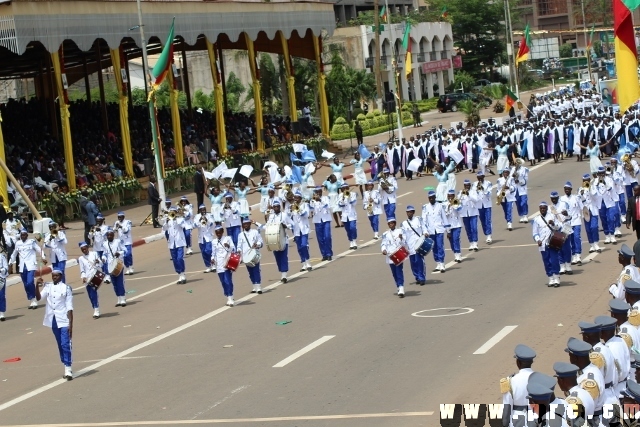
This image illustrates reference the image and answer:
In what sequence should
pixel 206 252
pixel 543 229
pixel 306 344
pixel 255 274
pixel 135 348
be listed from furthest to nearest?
1. pixel 206 252
2. pixel 255 274
3. pixel 543 229
4. pixel 135 348
5. pixel 306 344

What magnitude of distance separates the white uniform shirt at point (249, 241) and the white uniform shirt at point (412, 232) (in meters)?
3.08

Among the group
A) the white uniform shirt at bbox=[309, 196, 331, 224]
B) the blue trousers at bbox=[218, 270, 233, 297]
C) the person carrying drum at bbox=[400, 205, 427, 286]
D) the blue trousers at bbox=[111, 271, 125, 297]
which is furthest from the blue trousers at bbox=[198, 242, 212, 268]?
the person carrying drum at bbox=[400, 205, 427, 286]

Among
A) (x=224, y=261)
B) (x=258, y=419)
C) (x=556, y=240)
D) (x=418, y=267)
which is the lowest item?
(x=258, y=419)

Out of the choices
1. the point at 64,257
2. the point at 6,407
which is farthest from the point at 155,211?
the point at 6,407

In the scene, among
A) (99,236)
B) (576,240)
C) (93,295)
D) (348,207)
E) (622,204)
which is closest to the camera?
(93,295)

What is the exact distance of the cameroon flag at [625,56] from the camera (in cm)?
1468

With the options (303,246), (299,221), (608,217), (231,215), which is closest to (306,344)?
(303,246)

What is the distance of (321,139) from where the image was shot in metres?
57.0

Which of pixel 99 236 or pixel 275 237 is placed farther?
pixel 99 236

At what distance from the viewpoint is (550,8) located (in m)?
135

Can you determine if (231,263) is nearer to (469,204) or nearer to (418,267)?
(418,267)

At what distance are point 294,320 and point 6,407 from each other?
19.2 ft

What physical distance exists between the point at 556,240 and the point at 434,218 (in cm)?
428

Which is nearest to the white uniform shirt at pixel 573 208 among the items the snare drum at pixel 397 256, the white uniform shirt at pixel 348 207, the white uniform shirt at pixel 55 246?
the snare drum at pixel 397 256
